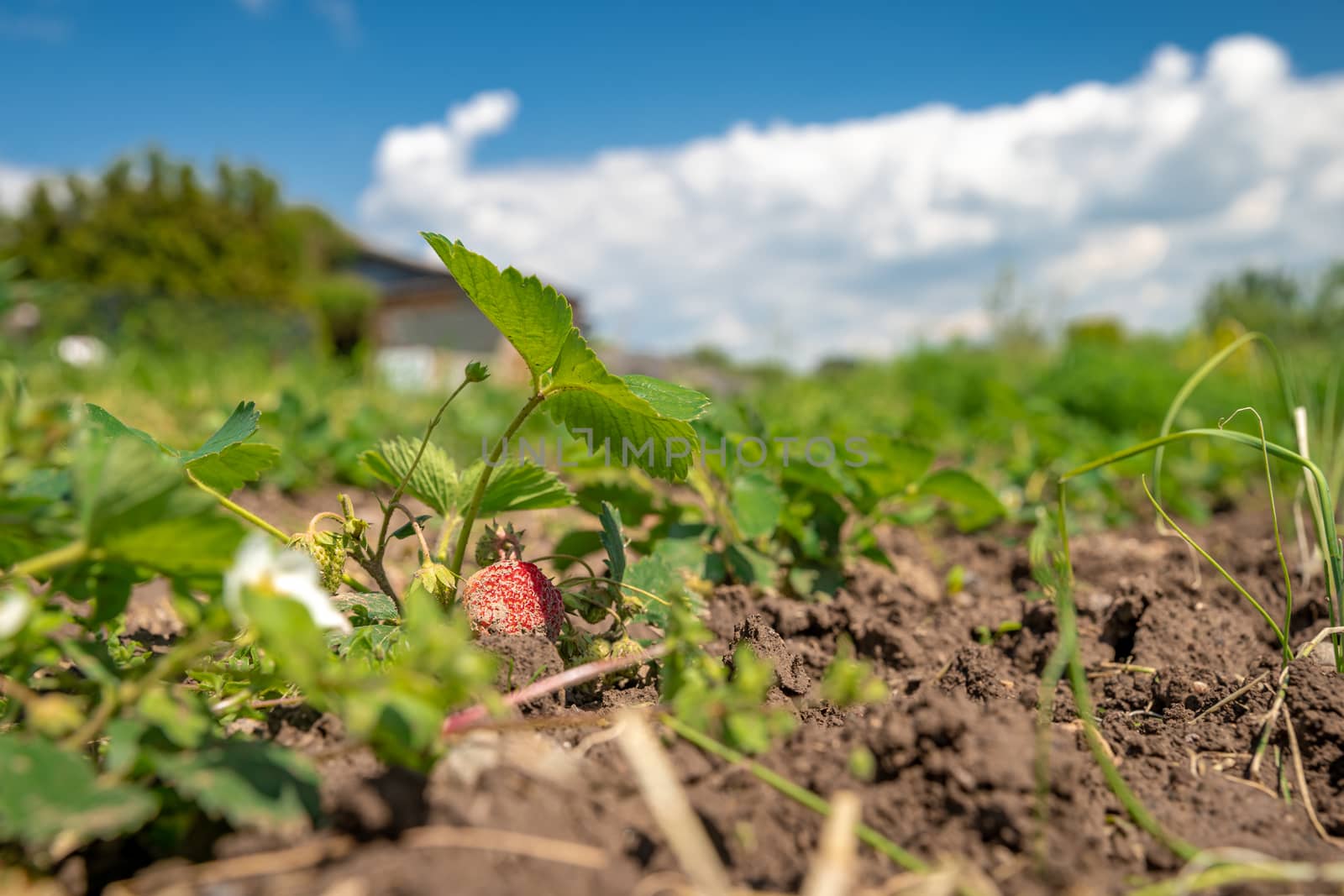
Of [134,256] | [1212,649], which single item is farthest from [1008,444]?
[134,256]

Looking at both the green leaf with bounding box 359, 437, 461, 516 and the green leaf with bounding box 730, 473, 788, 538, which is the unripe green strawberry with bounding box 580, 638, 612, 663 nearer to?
the green leaf with bounding box 359, 437, 461, 516

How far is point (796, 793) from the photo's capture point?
92 cm

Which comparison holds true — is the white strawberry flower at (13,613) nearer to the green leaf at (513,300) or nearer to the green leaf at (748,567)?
the green leaf at (513,300)

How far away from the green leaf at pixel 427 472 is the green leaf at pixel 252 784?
0.72m

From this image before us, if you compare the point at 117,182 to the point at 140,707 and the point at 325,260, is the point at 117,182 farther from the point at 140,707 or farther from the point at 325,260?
the point at 140,707

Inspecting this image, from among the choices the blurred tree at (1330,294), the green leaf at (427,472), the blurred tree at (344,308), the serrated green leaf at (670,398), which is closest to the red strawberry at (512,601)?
the green leaf at (427,472)

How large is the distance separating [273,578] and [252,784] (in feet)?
0.65

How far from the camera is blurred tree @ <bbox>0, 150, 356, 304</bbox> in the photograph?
24922 mm

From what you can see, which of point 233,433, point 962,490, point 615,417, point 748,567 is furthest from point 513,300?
point 962,490

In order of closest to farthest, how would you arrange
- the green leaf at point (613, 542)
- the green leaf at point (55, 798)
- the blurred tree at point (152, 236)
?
the green leaf at point (55, 798) < the green leaf at point (613, 542) < the blurred tree at point (152, 236)

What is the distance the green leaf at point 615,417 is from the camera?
1367 mm

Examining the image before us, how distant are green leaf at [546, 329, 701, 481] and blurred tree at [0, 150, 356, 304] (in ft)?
85.9

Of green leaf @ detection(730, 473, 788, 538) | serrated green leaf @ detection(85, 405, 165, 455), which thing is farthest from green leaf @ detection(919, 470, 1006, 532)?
serrated green leaf @ detection(85, 405, 165, 455)

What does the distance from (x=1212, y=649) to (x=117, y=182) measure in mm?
29386
